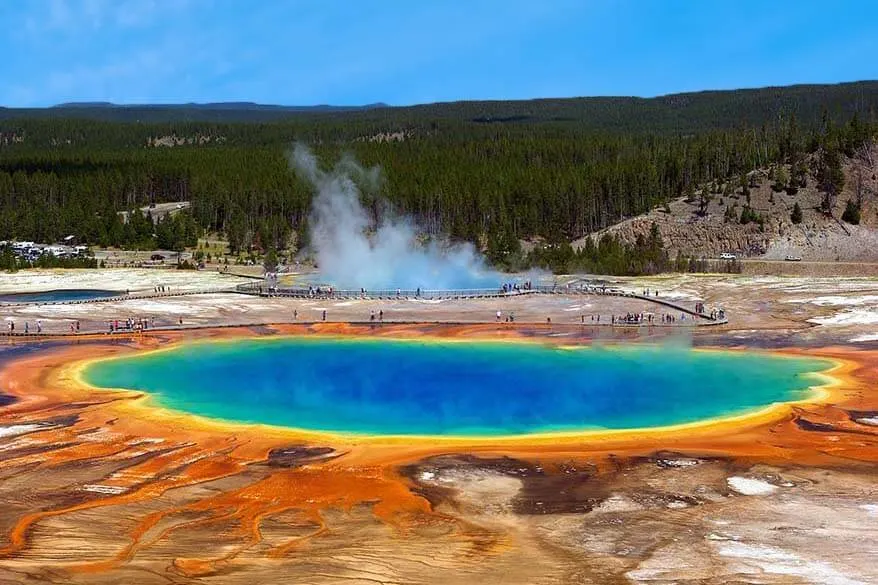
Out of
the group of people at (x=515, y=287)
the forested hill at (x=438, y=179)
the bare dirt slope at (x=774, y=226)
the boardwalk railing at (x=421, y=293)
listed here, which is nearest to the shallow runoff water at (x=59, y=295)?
the boardwalk railing at (x=421, y=293)

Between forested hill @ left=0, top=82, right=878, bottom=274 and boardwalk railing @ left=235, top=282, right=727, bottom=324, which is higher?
forested hill @ left=0, top=82, right=878, bottom=274

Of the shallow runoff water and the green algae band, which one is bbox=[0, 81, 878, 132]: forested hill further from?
the green algae band

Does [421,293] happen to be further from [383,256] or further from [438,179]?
Answer: [438,179]

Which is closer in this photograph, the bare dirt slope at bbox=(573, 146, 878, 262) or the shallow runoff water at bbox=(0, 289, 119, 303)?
the shallow runoff water at bbox=(0, 289, 119, 303)

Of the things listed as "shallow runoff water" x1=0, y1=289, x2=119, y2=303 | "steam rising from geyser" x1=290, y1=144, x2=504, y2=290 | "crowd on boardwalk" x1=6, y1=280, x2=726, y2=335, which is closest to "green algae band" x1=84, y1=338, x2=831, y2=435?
"crowd on boardwalk" x1=6, y1=280, x2=726, y2=335

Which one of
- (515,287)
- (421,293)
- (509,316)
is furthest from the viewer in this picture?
(515,287)

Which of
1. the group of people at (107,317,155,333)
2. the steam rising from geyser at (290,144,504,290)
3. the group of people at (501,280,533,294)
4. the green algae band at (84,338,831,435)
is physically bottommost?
the green algae band at (84,338,831,435)

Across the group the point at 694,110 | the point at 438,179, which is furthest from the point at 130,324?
the point at 694,110
